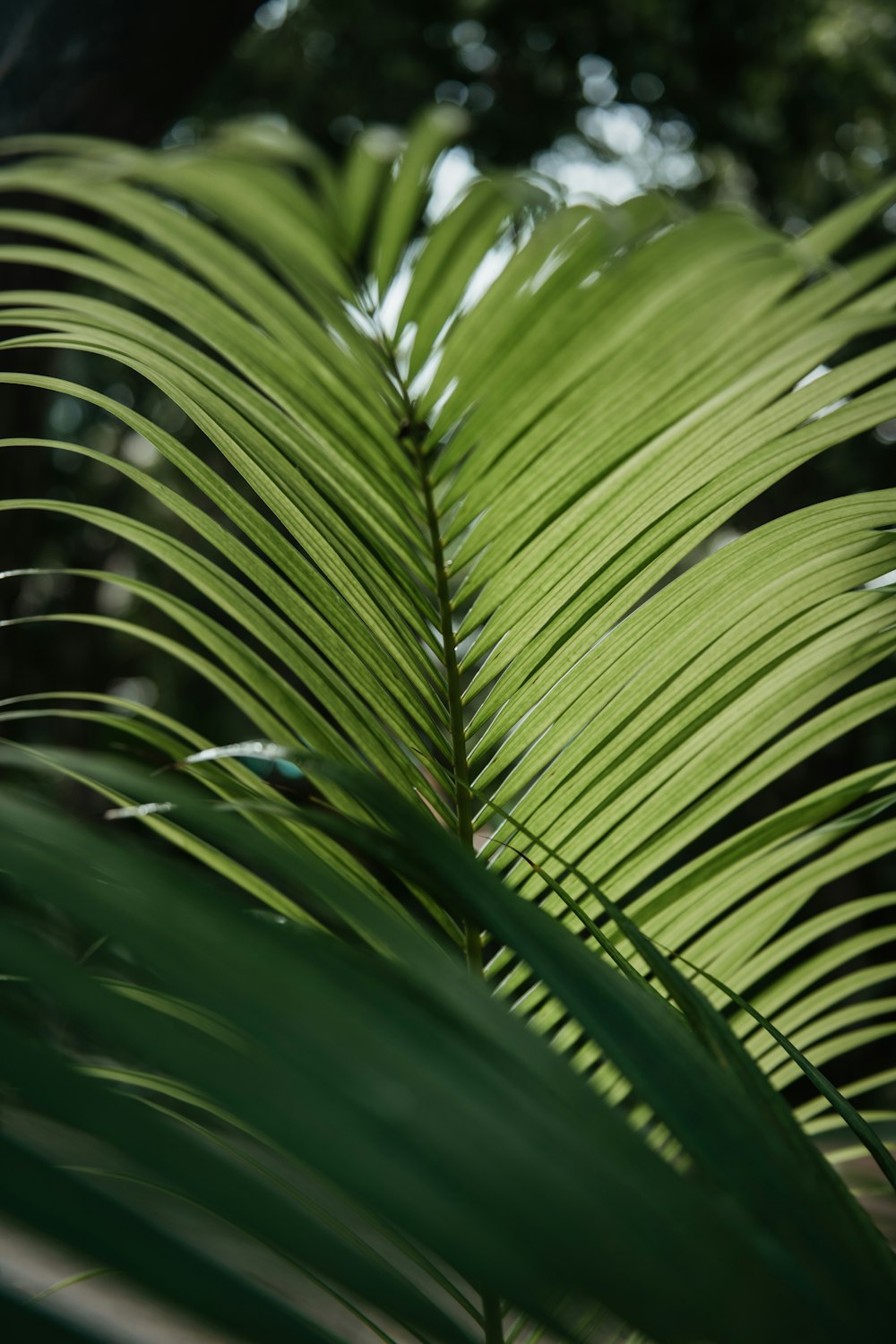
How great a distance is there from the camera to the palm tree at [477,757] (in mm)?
223

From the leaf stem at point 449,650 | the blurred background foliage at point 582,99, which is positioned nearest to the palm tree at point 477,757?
the leaf stem at point 449,650

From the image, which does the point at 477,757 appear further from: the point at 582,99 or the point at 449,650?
the point at 582,99

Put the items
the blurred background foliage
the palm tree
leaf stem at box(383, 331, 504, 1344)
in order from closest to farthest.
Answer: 1. the palm tree
2. leaf stem at box(383, 331, 504, 1344)
3. the blurred background foliage

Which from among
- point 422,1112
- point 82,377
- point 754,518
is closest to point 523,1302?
point 422,1112

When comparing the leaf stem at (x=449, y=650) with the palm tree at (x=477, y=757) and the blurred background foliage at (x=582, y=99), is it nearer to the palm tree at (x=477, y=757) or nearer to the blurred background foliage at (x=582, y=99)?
the palm tree at (x=477, y=757)

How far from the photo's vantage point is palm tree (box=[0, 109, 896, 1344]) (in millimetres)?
223

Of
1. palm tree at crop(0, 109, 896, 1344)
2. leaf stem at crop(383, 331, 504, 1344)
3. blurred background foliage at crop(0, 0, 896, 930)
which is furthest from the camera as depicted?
blurred background foliage at crop(0, 0, 896, 930)

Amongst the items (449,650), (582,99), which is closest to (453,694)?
(449,650)

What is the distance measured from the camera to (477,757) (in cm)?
63

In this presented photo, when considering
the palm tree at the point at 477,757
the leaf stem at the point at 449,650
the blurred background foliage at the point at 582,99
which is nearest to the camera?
the palm tree at the point at 477,757

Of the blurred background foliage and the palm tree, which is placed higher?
the blurred background foliage

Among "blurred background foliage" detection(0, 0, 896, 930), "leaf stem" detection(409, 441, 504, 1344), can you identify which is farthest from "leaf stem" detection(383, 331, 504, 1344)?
"blurred background foliage" detection(0, 0, 896, 930)

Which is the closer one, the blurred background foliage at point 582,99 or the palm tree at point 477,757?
the palm tree at point 477,757

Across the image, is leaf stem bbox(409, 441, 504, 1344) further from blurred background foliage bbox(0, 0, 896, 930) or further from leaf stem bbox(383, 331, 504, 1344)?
blurred background foliage bbox(0, 0, 896, 930)
